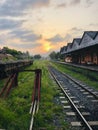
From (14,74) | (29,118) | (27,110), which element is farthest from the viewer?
(14,74)

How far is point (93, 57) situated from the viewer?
45594mm

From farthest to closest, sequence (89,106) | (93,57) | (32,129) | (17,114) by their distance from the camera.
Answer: (93,57) < (89,106) < (17,114) < (32,129)

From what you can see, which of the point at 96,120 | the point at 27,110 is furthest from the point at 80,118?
the point at 27,110

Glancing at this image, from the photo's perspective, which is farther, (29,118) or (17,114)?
(17,114)

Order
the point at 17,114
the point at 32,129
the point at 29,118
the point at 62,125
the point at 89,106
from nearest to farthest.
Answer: the point at 32,129 → the point at 62,125 → the point at 29,118 → the point at 17,114 → the point at 89,106

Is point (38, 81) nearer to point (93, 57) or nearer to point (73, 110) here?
point (73, 110)

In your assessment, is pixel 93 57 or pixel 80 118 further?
pixel 93 57

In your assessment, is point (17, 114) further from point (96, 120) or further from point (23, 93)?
point (23, 93)

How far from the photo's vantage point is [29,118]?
29.4ft

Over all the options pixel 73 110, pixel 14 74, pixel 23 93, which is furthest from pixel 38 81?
pixel 73 110

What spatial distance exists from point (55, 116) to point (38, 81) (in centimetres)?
452

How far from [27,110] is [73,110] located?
6.74 ft

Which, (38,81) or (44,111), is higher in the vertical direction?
(38,81)

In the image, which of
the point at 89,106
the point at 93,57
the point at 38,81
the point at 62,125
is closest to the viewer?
the point at 62,125
